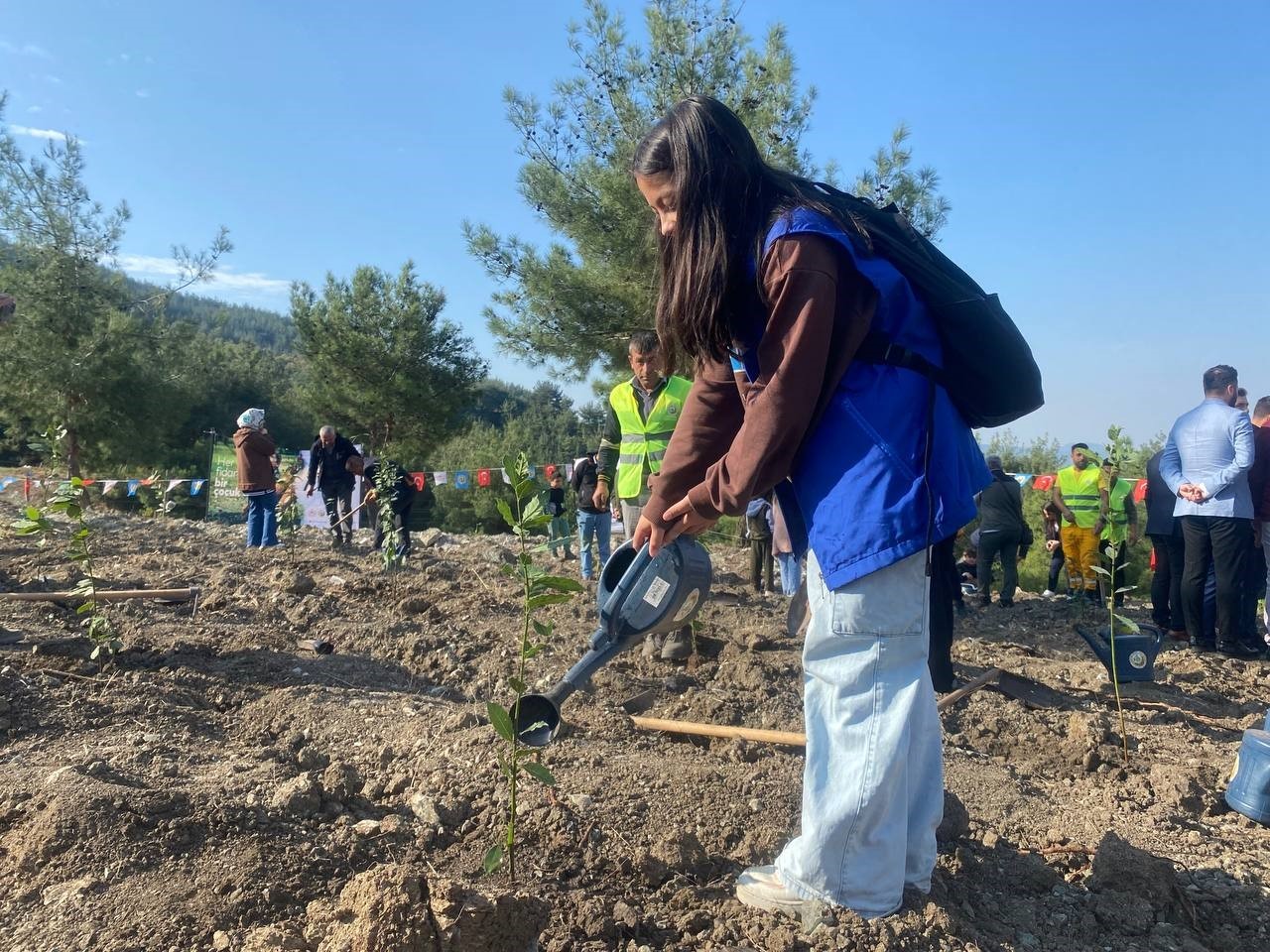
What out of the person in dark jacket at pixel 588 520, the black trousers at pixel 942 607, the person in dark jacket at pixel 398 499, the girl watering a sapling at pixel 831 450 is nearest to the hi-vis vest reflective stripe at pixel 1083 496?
the person in dark jacket at pixel 588 520

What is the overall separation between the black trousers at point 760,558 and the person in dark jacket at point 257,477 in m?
4.83

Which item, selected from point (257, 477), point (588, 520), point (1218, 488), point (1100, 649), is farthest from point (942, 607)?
point (257, 477)

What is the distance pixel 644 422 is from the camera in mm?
4719

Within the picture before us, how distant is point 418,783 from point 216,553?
6152 mm

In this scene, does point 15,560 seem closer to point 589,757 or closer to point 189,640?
point 189,640

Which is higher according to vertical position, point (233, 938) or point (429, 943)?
point (429, 943)

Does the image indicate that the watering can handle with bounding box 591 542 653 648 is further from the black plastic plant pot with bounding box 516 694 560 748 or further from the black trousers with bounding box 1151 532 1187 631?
the black trousers with bounding box 1151 532 1187 631

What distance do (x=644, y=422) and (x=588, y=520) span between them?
8.48 ft

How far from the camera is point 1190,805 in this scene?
9.27ft

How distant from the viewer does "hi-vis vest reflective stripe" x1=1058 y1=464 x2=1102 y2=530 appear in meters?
8.57

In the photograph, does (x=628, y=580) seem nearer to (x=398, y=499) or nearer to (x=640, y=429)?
(x=640, y=429)

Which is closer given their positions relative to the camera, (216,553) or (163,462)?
(216,553)

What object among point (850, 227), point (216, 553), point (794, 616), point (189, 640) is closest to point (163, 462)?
point (216, 553)

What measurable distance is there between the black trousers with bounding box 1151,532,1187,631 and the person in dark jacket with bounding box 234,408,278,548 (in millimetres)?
8000
